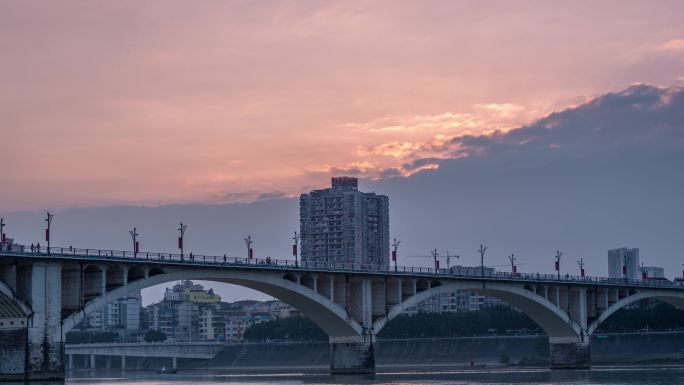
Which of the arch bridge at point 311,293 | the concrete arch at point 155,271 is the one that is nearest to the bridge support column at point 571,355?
the arch bridge at point 311,293

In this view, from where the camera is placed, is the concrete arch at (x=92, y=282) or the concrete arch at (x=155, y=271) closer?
the concrete arch at (x=92, y=282)

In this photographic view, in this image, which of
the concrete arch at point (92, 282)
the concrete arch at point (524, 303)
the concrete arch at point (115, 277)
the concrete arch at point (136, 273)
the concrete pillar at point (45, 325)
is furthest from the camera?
the concrete arch at point (524, 303)

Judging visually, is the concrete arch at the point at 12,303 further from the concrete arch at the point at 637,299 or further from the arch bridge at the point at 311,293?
the concrete arch at the point at 637,299

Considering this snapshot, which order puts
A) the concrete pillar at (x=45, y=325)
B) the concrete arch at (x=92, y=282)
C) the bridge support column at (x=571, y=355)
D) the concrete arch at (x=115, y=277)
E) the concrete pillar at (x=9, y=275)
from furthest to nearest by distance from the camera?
the bridge support column at (x=571, y=355)
the concrete arch at (x=115, y=277)
the concrete arch at (x=92, y=282)
the concrete pillar at (x=9, y=275)
the concrete pillar at (x=45, y=325)

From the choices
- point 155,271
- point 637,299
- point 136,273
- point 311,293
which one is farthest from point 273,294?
point 637,299

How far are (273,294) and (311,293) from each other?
19.2ft

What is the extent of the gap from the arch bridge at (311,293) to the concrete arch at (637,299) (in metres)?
0.21

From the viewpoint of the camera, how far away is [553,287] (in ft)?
505

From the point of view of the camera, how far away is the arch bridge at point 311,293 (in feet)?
315

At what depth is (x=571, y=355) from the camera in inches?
6088

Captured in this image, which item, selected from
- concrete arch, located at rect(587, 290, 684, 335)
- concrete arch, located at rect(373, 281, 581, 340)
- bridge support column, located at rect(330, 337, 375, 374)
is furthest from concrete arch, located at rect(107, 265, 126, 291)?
concrete arch, located at rect(587, 290, 684, 335)

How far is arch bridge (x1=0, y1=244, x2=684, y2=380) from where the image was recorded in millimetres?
96125

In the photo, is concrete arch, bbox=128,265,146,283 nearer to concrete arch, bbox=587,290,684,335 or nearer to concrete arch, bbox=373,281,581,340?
concrete arch, bbox=373,281,581,340

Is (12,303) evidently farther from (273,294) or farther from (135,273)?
(273,294)
